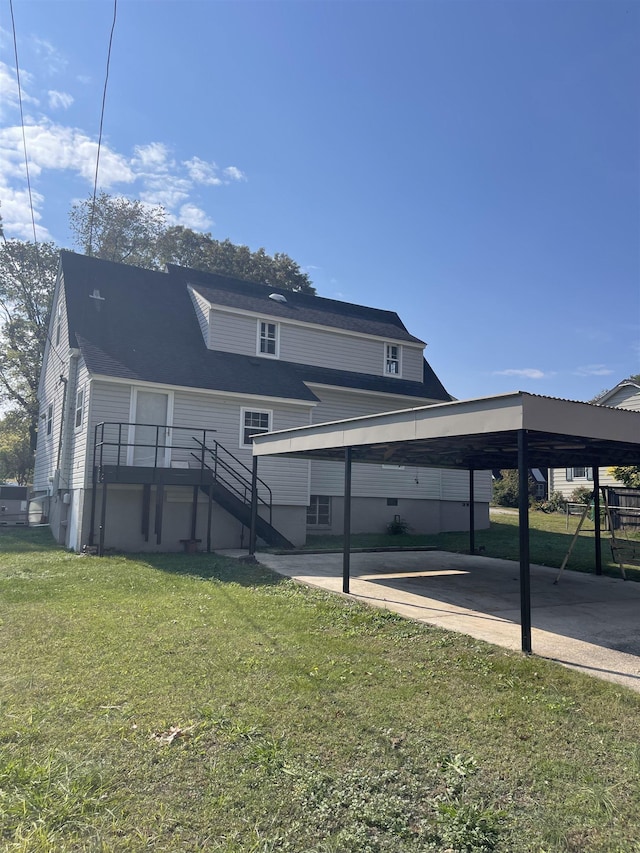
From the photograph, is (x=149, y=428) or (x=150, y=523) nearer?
(x=150, y=523)

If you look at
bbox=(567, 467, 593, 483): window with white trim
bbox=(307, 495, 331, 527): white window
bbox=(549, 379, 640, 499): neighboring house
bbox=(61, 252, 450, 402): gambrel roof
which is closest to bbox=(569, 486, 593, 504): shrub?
bbox=(549, 379, 640, 499): neighboring house

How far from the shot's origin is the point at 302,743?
3.67 meters

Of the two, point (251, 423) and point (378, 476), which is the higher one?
point (251, 423)

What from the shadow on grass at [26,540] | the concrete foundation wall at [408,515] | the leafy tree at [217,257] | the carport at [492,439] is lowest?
the shadow on grass at [26,540]

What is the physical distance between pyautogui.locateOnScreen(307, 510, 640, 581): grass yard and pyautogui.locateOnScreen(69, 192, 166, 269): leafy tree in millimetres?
22308

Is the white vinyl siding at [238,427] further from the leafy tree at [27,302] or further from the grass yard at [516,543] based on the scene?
the leafy tree at [27,302]

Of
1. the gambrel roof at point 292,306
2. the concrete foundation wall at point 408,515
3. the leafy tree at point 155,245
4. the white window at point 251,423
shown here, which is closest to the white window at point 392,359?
the gambrel roof at point 292,306

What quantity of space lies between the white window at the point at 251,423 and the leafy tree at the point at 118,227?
20.4 m

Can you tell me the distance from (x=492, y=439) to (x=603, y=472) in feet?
73.3

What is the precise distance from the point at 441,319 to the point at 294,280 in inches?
614

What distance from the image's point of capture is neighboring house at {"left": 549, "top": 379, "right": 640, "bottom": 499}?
2591 centimetres

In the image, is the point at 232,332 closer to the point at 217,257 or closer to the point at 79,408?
the point at 79,408

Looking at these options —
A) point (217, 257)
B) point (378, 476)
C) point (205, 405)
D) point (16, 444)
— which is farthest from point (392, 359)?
point (16, 444)

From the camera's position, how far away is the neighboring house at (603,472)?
25906mm
